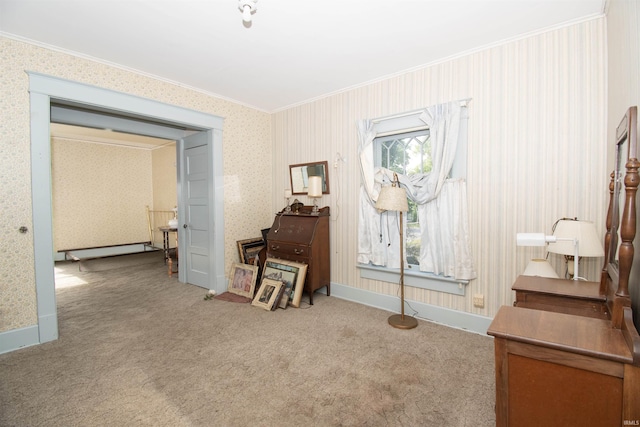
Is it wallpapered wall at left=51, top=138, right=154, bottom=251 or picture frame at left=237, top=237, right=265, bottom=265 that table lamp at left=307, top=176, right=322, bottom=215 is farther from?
wallpapered wall at left=51, top=138, right=154, bottom=251

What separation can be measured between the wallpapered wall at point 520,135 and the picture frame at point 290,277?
104cm

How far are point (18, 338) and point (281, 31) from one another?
352 cm

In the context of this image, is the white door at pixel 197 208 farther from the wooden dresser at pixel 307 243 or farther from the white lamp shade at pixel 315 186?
the white lamp shade at pixel 315 186

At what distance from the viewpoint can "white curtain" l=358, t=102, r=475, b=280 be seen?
9.21ft

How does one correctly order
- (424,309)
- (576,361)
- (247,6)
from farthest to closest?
(424,309), (247,6), (576,361)

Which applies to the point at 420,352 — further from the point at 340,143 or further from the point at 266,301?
the point at 340,143

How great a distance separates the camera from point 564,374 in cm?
104

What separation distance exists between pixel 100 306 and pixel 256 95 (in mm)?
3355

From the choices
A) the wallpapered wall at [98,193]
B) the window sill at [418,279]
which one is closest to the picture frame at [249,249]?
the window sill at [418,279]

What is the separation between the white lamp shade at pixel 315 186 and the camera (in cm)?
373

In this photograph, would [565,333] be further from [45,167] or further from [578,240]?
[45,167]

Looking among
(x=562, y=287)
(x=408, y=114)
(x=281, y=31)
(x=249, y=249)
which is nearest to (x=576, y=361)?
(x=562, y=287)

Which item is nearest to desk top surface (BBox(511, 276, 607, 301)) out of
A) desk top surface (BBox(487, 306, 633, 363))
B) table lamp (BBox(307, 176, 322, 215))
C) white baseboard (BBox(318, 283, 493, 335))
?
desk top surface (BBox(487, 306, 633, 363))

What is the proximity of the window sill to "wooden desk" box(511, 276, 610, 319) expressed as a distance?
1036 millimetres
